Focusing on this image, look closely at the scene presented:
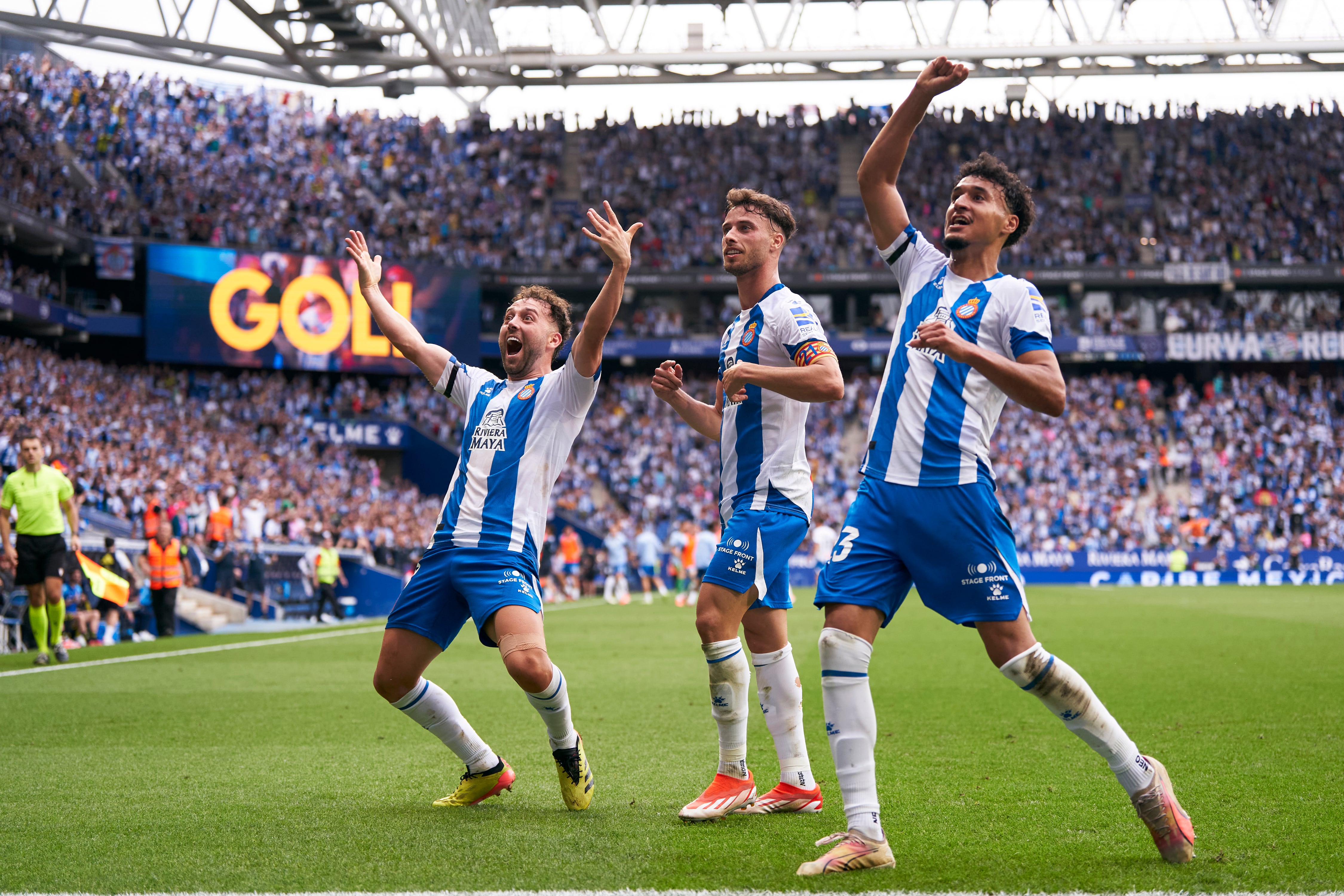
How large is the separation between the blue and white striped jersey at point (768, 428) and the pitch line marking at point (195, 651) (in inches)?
328

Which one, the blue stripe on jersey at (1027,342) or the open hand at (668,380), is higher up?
the blue stripe on jersey at (1027,342)

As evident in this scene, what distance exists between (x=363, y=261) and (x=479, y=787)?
2528 mm

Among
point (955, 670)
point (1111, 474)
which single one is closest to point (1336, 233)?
point (1111, 474)

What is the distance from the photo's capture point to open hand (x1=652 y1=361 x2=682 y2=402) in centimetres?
516

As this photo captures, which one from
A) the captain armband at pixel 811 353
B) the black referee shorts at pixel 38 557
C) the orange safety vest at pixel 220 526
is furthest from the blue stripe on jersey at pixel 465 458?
the orange safety vest at pixel 220 526

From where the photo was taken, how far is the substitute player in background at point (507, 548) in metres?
4.86

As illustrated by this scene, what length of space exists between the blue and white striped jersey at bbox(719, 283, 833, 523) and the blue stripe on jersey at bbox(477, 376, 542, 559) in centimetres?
87

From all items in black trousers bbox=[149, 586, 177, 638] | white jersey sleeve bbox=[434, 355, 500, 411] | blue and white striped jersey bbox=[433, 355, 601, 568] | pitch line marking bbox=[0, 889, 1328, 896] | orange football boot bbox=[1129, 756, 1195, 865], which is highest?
white jersey sleeve bbox=[434, 355, 500, 411]

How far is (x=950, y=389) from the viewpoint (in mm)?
4184

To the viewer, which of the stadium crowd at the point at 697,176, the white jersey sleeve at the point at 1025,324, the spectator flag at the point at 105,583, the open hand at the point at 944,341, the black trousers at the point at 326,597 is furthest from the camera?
the stadium crowd at the point at 697,176

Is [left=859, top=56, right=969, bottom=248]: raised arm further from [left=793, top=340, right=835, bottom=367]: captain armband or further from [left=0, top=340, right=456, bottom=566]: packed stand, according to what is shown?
[left=0, top=340, right=456, bottom=566]: packed stand

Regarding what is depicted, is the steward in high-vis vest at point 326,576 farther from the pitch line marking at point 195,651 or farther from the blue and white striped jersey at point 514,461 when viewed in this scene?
the blue and white striped jersey at point 514,461

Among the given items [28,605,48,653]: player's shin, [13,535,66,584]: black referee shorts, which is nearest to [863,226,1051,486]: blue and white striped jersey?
[13,535,66,584]: black referee shorts

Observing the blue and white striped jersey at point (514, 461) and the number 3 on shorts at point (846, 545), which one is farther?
the blue and white striped jersey at point (514, 461)
